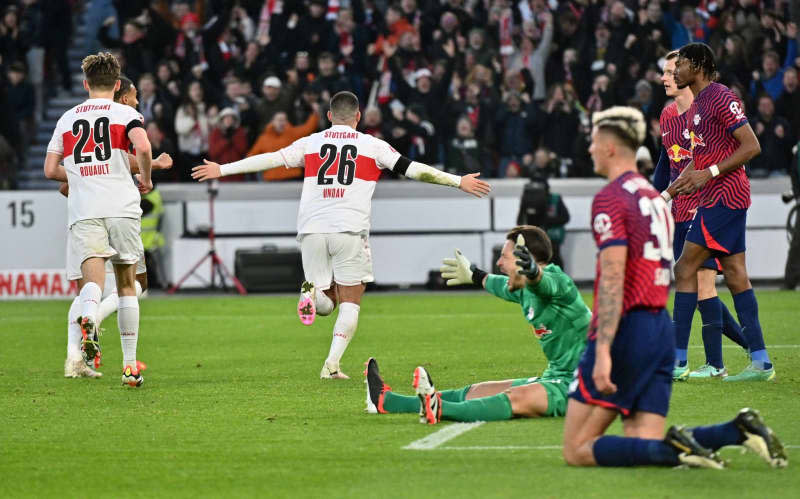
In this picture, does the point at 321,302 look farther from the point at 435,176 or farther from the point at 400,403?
the point at 400,403

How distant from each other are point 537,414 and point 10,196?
1632cm

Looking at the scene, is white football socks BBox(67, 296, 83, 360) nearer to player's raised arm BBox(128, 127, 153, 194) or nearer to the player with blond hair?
the player with blond hair

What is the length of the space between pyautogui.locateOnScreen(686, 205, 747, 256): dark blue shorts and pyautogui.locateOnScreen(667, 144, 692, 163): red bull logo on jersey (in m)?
0.58

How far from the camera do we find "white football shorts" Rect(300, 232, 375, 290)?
1075 cm

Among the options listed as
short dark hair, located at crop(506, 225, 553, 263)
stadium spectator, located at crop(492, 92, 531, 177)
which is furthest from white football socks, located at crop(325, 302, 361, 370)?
stadium spectator, located at crop(492, 92, 531, 177)

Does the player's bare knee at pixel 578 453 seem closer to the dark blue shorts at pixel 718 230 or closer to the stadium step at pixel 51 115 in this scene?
the dark blue shorts at pixel 718 230

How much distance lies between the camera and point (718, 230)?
385 inches

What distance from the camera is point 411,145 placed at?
74.2ft

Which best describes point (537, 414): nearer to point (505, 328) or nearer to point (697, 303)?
point (697, 303)

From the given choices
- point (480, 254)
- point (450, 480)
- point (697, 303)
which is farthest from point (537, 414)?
point (480, 254)

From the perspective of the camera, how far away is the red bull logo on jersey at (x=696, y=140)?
9.98 m

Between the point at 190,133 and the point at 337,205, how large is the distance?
528 inches

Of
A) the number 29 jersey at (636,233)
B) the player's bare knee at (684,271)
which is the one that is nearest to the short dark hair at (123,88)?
the player's bare knee at (684,271)

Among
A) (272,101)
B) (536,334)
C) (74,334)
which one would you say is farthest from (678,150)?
(272,101)
